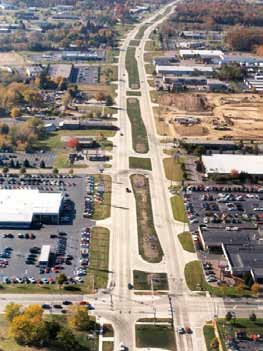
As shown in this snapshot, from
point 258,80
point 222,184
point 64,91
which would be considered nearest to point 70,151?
point 222,184

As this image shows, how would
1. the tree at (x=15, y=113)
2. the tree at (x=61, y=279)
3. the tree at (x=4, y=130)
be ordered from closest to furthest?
the tree at (x=61, y=279)
the tree at (x=4, y=130)
the tree at (x=15, y=113)

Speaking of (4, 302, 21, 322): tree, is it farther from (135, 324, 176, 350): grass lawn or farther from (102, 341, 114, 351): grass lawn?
(135, 324, 176, 350): grass lawn

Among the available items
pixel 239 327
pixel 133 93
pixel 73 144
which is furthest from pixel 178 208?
pixel 133 93

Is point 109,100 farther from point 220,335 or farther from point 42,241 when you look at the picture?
point 220,335

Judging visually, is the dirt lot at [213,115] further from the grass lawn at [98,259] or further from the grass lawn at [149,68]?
Answer: the grass lawn at [98,259]

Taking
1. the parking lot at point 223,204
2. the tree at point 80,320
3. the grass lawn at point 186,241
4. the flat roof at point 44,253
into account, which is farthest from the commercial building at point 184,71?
the tree at point 80,320

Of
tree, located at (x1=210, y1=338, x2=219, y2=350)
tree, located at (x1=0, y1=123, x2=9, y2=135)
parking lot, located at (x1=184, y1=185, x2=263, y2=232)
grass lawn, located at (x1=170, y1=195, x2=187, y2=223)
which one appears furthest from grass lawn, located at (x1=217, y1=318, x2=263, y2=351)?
tree, located at (x1=0, y1=123, x2=9, y2=135)

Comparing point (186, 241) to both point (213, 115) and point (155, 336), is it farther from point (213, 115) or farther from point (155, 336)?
point (213, 115)

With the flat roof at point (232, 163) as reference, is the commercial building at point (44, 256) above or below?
below
